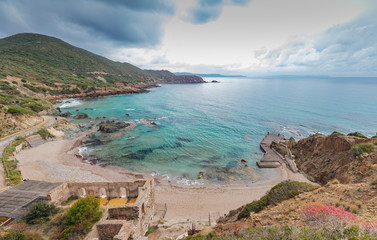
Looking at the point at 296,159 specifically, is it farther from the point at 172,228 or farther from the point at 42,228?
the point at 42,228

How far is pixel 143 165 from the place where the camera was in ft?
85.9

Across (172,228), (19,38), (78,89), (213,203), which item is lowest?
(213,203)

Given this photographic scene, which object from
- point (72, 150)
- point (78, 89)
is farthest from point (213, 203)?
point (78, 89)

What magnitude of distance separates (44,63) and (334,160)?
416 ft

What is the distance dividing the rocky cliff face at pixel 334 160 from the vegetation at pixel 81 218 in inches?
779

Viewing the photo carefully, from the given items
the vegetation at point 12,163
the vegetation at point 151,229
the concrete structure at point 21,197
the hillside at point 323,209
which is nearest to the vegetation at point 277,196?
the hillside at point 323,209

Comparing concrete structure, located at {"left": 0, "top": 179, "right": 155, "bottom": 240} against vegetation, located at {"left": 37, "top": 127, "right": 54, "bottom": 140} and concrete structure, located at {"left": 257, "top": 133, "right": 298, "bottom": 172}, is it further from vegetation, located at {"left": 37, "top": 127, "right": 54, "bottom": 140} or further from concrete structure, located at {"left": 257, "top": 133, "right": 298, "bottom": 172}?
vegetation, located at {"left": 37, "top": 127, "right": 54, "bottom": 140}

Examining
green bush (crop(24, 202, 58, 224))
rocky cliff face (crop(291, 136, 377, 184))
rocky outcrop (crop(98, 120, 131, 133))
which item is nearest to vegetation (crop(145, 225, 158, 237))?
green bush (crop(24, 202, 58, 224))

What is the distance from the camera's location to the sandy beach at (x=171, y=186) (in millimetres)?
17594

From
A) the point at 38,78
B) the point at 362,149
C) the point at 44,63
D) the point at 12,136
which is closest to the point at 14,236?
the point at 362,149

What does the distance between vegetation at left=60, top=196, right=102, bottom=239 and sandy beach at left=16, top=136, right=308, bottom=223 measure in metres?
7.52

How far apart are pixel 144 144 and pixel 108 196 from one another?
65.2ft

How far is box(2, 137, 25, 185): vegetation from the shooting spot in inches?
678

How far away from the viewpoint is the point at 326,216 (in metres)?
8.40
